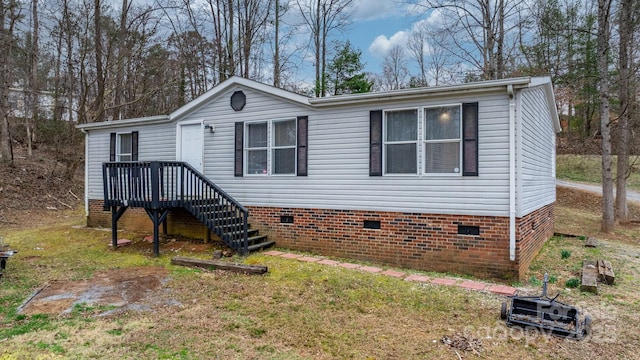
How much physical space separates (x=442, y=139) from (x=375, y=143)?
126 centimetres

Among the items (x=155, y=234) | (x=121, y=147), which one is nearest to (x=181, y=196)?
(x=155, y=234)

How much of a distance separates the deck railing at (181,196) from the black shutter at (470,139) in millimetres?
4359

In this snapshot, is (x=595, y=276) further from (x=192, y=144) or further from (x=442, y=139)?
(x=192, y=144)

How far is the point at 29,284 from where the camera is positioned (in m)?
5.86

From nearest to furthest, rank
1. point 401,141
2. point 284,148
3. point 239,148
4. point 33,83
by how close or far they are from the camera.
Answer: point 401,141
point 284,148
point 239,148
point 33,83

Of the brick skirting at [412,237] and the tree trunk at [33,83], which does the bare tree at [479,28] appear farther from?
the tree trunk at [33,83]

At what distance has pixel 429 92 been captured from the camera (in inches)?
266

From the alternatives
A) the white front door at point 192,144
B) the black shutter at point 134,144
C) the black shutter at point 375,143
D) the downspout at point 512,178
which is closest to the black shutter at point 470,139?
the downspout at point 512,178

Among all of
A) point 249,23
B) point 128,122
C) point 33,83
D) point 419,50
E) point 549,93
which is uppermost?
point 419,50

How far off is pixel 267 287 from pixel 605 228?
1157 centimetres

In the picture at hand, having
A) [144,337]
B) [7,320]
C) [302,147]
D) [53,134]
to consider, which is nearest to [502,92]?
[302,147]

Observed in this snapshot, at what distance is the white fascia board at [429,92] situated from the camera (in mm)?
6090

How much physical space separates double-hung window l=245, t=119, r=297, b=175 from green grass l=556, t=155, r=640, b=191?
70.1 feet

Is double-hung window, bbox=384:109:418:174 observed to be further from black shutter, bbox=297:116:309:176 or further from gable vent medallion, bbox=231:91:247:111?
gable vent medallion, bbox=231:91:247:111
